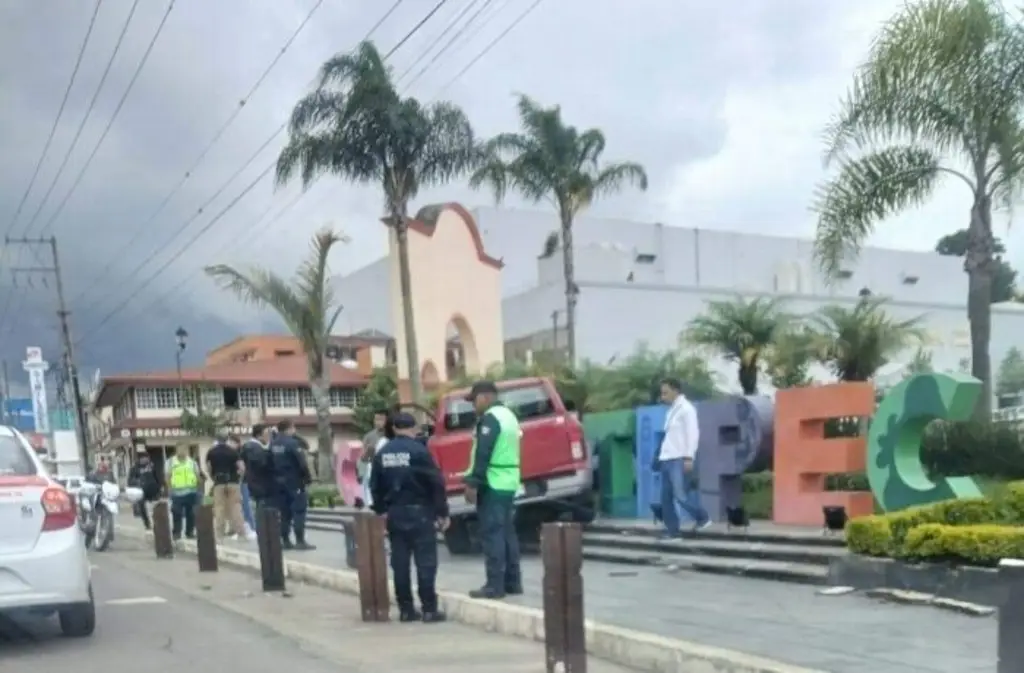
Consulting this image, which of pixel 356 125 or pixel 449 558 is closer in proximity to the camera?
pixel 449 558

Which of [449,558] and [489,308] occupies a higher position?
[489,308]

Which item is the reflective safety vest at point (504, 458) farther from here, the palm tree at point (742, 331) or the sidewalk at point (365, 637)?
the palm tree at point (742, 331)

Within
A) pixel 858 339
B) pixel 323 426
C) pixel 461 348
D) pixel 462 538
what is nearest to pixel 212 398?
pixel 461 348

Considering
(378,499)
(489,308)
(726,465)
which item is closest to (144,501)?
→ (726,465)

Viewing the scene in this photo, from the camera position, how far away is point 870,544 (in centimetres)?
931

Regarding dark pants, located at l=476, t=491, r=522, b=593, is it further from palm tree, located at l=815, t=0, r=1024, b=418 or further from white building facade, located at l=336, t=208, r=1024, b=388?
white building facade, located at l=336, t=208, r=1024, b=388

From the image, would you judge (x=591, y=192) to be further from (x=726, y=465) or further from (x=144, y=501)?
(x=726, y=465)

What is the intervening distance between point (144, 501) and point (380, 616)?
520 inches

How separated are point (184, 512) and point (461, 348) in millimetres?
26317

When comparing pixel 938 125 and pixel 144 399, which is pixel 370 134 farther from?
pixel 144 399

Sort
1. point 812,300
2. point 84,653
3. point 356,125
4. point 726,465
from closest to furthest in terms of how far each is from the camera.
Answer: point 84,653 < point 726,465 < point 356,125 < point 812,300

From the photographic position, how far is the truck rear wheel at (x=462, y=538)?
14.4 m

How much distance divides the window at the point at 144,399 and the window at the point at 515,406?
3901cm

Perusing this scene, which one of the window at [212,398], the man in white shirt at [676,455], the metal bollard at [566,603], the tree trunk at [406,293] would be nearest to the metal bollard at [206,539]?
the man in white shirt at [676,455]
